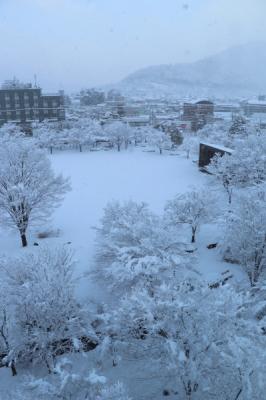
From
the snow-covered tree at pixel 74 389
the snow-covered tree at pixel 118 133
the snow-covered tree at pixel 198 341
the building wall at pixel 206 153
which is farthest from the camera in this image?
the snow-covered tree at pixel 118 133

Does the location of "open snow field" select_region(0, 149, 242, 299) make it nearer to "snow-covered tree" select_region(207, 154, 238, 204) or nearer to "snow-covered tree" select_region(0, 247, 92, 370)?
"snow-covered tree" select_region(207, 154, 238, 204)

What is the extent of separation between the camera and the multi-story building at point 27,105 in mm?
72562

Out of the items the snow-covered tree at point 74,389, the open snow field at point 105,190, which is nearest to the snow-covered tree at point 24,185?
the open snow field at point 105,190

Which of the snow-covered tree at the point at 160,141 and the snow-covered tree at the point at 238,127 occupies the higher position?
the snow-covered tree at the point at 238,127

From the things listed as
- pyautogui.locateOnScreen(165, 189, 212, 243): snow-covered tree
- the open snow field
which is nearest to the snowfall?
the open snow field

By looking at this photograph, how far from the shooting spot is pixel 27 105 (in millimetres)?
74000

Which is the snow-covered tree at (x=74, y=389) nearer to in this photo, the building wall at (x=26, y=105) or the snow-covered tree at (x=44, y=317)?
the snow-covered tree at (x=44, y=317)

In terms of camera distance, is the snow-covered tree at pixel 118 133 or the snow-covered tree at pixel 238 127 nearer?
the snow-covered tree at pixel 238 127

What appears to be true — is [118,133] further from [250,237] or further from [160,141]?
[250,237]

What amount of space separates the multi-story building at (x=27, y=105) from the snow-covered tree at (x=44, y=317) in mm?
68630

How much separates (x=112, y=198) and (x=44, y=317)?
15878 mm

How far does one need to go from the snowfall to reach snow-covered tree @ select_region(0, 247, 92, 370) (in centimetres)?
116

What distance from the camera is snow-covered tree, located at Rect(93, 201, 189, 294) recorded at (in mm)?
12742

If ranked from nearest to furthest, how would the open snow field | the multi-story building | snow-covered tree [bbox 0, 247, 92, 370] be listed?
snow-covered tree [bbox 0, 247, 92, 370] → the open snow field → the multi-story building
